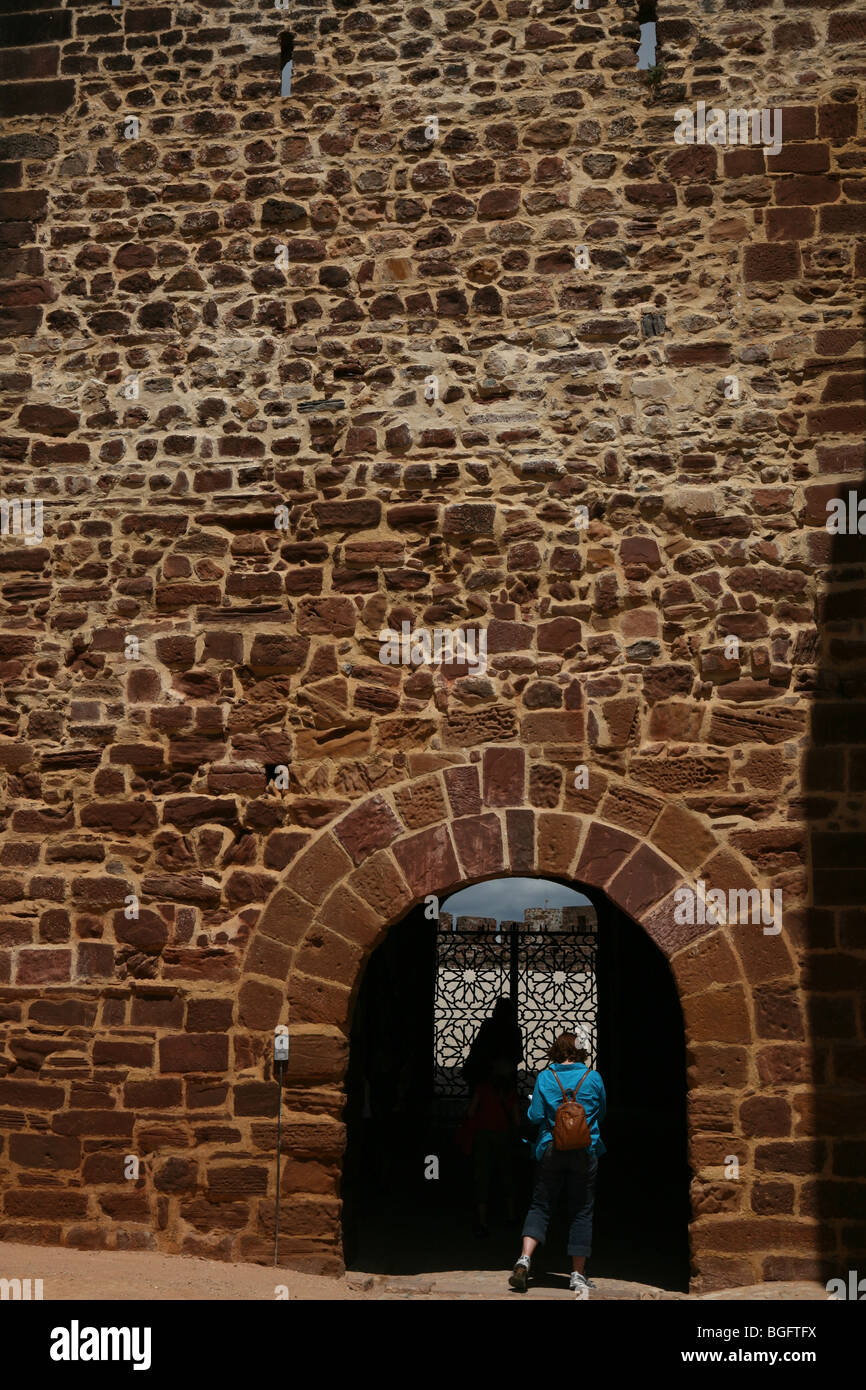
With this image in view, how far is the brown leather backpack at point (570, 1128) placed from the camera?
5836 millimetres

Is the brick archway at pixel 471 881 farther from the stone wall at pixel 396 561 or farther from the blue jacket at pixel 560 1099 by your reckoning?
the blue jacket at pixel 560 1099

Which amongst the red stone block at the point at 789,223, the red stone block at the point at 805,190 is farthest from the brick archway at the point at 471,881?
the red stone block at the point at 805,190

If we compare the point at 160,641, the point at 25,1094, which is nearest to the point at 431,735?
the point at 160,641

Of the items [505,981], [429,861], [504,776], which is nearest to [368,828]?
[429,861]

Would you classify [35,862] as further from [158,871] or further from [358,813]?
[358,813]

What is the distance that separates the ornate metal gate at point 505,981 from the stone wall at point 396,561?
5.15 metres

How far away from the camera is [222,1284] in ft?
17.6

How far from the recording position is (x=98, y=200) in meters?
6.63

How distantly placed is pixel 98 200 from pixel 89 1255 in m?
5.08

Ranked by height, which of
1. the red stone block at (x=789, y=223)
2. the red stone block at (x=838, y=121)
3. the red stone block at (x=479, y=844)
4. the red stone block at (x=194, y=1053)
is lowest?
the red stone block at (x=194, y=1053)

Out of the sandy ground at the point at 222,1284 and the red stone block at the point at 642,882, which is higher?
the red stone block at the point at 642,882

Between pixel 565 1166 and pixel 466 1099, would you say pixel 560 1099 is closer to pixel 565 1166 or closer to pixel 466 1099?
pixel 565 1166

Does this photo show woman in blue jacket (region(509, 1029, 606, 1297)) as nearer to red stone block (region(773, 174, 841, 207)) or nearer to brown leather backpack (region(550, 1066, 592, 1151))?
brown leather backpack (region(550, 1066, 592, 1151))

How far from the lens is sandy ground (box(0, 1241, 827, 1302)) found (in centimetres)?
520
